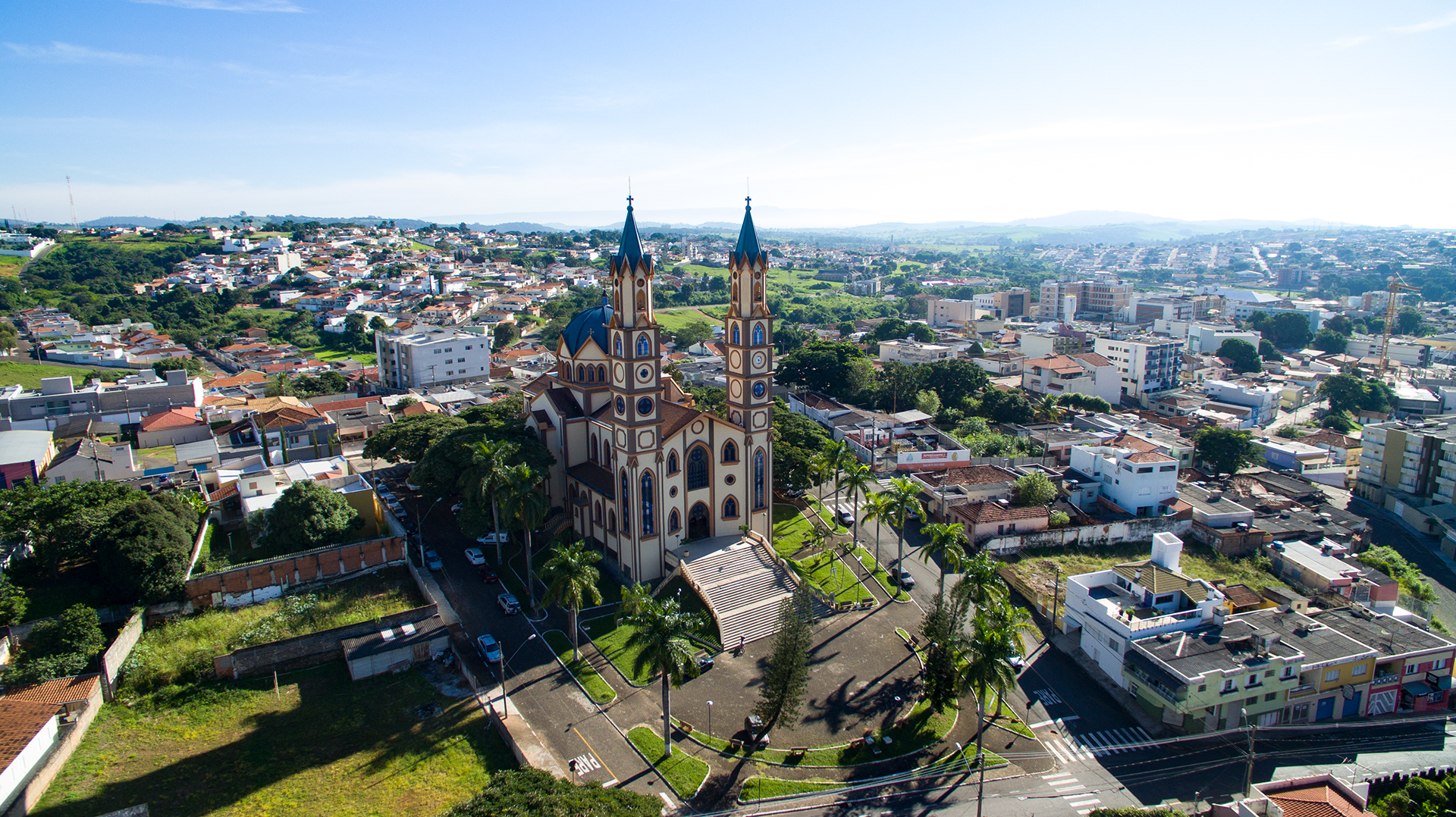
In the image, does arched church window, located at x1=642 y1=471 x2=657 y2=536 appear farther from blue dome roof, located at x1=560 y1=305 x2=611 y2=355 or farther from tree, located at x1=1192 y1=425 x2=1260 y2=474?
tree, located at x1=1192 y1=425 x2=1260 y2=474

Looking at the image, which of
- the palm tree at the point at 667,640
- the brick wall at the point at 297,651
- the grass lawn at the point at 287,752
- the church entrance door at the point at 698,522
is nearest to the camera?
the grass lawn at the point at 287,752

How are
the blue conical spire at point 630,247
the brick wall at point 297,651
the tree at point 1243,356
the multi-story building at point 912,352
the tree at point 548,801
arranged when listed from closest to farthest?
the tree at point 548,801 < the brick wall at point 297,651 < the blue conical spire at point 630,247 < the multi-story building at point 912,352 < the tree at point 1243,356

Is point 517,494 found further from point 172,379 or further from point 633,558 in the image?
point 172,379

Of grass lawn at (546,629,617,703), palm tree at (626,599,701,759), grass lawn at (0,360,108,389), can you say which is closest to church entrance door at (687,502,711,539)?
grass lawn at (546,629,617,703)

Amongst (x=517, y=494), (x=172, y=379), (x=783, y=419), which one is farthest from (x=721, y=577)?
(x=172, y=379)

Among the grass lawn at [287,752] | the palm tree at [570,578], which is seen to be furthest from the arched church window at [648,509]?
the grass lawn at [287,752]

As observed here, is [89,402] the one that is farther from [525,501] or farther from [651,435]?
[651,435]

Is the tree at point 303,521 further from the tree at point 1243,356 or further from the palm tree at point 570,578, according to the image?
the tree at point 1243,356
